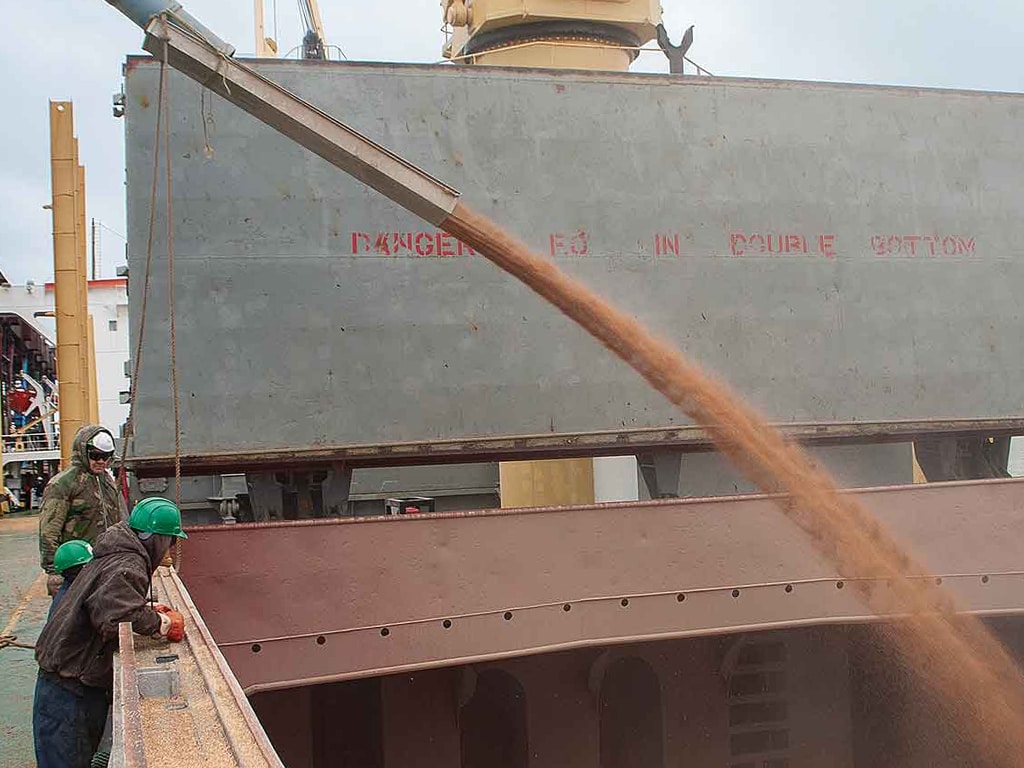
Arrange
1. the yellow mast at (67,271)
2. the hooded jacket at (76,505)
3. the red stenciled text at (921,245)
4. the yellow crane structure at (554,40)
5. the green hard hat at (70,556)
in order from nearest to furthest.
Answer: the green hard hat at (70,556), the hooded jacket at (76,505), the red stenciled text at (921,245), the yellow crane structure at (554,40), the yellow mast at (67,271)

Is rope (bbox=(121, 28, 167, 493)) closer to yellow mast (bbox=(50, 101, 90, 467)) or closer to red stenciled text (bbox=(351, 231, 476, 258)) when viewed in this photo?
red stenciled text (bbox=(351, 231, 476, 258))

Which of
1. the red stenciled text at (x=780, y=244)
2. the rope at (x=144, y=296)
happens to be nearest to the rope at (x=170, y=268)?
the rope at (x=144, y=296)

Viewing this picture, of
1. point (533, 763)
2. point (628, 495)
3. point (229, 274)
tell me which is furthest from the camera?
point (628, 495)

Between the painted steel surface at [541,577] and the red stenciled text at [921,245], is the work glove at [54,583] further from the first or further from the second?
the red stenciled text at [921,245]

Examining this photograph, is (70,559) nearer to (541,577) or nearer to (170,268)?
(170,268)

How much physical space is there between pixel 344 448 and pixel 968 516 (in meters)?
3.92

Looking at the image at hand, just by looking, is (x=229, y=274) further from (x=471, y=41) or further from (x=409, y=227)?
(x=471, y=41)

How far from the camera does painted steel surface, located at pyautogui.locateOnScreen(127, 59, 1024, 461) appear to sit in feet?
19.9

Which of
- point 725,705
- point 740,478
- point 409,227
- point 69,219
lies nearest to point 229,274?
point 409,227

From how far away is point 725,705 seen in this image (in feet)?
22.2

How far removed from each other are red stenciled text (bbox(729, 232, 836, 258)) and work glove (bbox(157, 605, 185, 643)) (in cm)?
440

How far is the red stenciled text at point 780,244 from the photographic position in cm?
685

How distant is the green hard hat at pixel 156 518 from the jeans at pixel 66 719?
0.69 metres

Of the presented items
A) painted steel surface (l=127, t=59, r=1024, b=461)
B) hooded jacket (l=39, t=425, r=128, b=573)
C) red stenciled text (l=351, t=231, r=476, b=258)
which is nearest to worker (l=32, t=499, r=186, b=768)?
hooded jacket (l=39, t=425, r=128, b=573)
